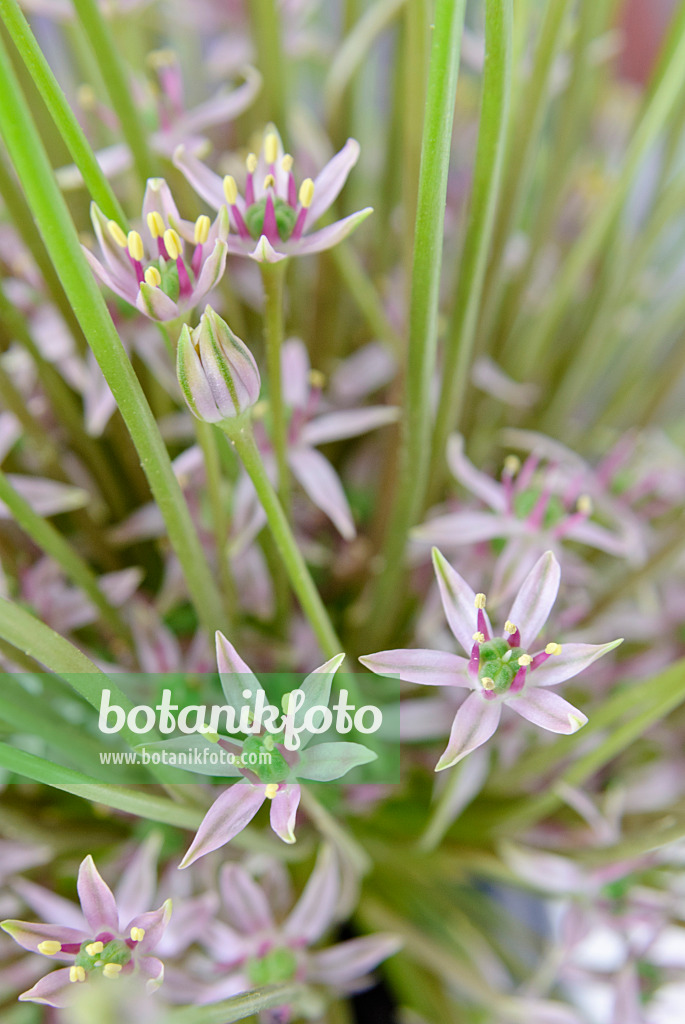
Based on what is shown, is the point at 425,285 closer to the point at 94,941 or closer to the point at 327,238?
the point at 327,238

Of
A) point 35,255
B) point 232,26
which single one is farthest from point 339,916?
point 232,26

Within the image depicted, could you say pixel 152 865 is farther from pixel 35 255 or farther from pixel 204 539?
pixel 35 255

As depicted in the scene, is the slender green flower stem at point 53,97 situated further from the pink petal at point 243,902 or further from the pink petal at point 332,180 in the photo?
the pink petal at point 243,902

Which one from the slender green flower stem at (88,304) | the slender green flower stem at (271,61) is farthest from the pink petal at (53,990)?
the slender green flower stem at (271,61)

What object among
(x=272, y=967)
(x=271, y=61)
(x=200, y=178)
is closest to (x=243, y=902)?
(x=272, y=967)

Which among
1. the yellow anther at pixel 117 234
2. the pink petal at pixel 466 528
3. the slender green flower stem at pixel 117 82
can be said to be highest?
the slender green flower stem at pixel 117 82
